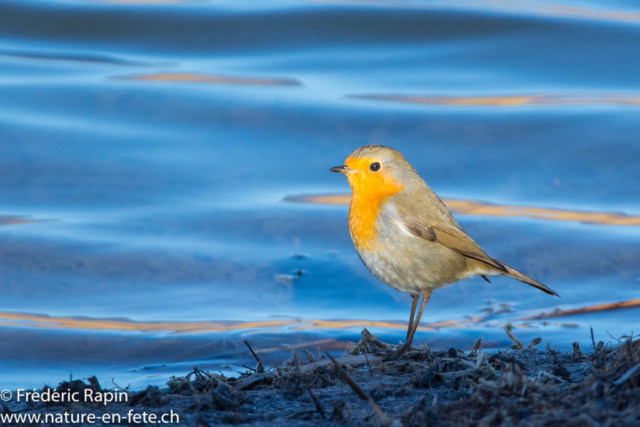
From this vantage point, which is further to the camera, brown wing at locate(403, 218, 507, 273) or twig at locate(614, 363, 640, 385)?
brown wing at locate(403, 218, 507, 273)

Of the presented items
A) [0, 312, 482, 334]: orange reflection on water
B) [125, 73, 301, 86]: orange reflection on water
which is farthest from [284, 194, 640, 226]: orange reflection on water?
[125, 73, 301, 86]: orange reflection on water

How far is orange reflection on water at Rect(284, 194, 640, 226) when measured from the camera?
27.0 feet

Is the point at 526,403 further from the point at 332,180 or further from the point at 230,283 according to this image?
the point at 332,180

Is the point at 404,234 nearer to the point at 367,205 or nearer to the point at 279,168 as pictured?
the point at 367,205

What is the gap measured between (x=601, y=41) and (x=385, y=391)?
1022 centimetres

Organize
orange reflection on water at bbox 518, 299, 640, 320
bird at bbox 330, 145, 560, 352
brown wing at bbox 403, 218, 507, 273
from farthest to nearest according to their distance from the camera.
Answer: orange reflection on water at bbox 518, 299, 640, 320 < brown wing at bbox 403, 218, 507, 273 < bird at bbox 330, 145, 560, 352

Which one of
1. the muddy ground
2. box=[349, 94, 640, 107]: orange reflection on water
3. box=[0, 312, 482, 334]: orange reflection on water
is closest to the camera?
the muddy ground

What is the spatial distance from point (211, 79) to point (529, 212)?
504 centimetres

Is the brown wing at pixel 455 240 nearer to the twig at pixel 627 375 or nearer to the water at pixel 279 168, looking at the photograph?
the water at pixel 279 168

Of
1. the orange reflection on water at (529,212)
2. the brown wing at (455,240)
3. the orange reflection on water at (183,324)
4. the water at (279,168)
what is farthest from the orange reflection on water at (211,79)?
the brown wing at (455,240)

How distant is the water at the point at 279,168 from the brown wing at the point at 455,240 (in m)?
1.38

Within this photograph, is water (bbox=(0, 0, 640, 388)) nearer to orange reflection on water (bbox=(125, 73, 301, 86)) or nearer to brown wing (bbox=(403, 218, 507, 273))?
orange reflection on water (bbox=(125, 73, 301, 86))

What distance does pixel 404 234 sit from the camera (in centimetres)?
447

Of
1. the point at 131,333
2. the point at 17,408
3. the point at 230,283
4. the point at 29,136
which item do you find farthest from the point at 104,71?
the point at 17,408
